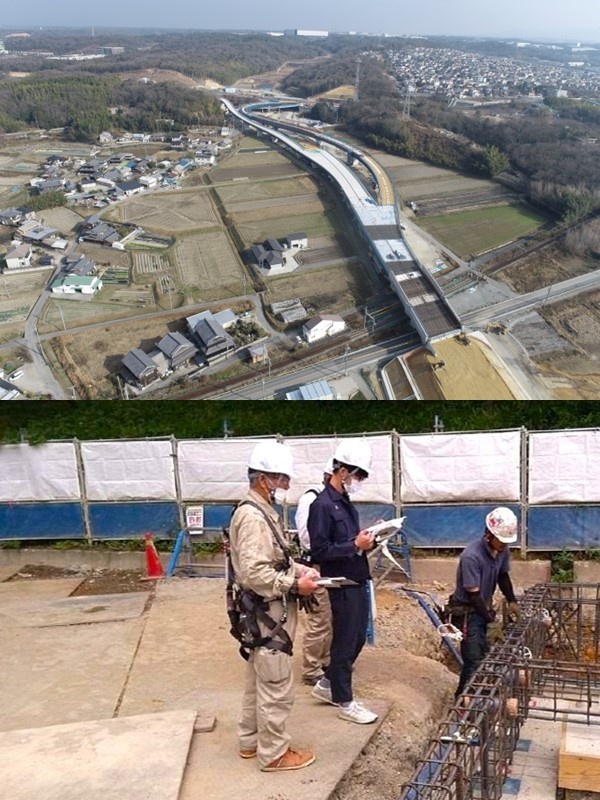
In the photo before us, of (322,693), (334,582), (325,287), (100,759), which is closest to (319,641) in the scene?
(322,693)

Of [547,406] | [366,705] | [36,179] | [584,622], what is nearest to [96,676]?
[366,705]

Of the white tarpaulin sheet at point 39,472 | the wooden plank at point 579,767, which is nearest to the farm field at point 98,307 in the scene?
the white tarpaulin sheet at point 39,472

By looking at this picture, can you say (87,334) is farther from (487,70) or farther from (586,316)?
(487,70)

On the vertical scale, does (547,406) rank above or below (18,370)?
below

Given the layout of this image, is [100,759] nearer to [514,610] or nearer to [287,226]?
[514,610]

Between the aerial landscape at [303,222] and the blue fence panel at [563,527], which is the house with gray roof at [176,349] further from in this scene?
the blue fence panel at [563,527]

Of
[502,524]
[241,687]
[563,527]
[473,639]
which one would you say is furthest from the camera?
[563,527]
